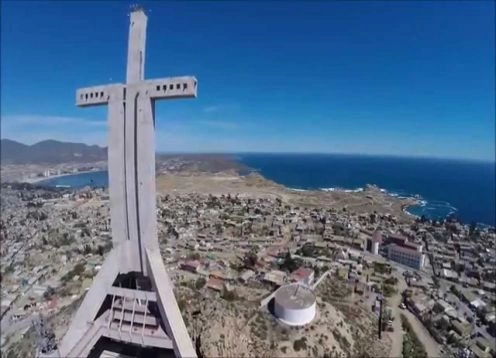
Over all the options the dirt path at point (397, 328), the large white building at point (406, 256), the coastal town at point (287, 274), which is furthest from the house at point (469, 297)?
the large white building at point (406, 256)

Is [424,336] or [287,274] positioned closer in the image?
[424,336]

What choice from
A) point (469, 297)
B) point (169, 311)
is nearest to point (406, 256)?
point (469, 297)

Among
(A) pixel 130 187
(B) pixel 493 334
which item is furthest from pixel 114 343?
(B) pixel 493 334

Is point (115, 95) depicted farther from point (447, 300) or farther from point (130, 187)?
point (447, 300)

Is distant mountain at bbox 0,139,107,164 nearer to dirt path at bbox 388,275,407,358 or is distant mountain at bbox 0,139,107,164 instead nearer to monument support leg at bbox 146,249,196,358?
dirt path at bbox 388,275,407,358

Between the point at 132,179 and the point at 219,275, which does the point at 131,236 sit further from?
the point at 219,275

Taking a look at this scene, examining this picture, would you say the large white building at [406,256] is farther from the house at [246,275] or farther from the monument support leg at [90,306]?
the monument support leg at [90,306]

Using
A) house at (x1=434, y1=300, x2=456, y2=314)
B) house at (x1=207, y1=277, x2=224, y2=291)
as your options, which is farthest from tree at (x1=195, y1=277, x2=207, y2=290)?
house at (x1=434, y1=300, x2=456, y2=314)
